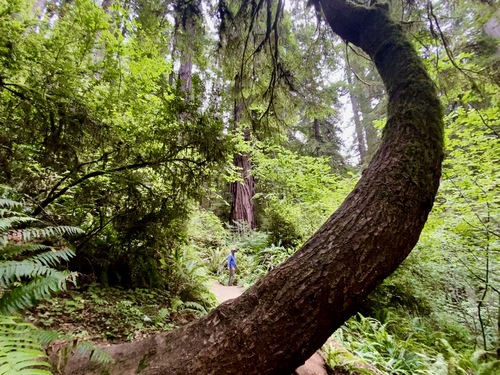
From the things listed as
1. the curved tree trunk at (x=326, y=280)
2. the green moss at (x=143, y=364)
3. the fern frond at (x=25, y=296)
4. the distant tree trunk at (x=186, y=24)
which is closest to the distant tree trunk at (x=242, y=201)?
the distant tree trunk at (x=186, y=24)

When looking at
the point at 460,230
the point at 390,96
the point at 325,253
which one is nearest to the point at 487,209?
the point at 460,230

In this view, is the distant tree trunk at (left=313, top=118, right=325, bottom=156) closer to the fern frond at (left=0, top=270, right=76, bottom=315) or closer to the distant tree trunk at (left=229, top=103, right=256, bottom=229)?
the distant tree trunk at (left=229, top=103, right=256, bottom=229)

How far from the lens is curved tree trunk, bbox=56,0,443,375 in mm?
1593

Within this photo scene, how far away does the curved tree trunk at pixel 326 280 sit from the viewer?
1.59 m

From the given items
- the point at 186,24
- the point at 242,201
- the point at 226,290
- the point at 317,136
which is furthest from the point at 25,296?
the point at 317,136

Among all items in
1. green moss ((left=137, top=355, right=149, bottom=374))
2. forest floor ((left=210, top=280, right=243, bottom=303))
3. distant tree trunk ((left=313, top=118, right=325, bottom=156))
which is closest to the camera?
green moss ((left=137, top=355, right=149, bottom=374))

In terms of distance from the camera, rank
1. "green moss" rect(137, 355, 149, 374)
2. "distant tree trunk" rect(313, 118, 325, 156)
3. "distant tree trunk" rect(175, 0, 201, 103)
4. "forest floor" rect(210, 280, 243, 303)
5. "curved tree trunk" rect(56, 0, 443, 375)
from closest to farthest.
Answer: "curved tree trunk" rect(56, 0, 443, 375), "green moss" rect(137, 355, 149, 374), "distant tree trunk" rect(175, 0, 201, 103), "forest floor" rect(210, 280, 243, 303), "distant tree trunk" rect(313, 118, 325, 156)

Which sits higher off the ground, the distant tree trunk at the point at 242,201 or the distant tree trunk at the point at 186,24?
the distant tree trunk at the point at 186,24

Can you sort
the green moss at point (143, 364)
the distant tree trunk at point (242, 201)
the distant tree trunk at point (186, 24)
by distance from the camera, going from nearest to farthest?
the green moss at point (143, 364) → the distant tree trunk at point (186, 24) → the distant tree trunk at point (242, 201)

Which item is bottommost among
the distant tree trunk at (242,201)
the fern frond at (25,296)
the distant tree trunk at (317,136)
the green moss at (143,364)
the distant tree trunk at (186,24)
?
the green moss at (143,364)

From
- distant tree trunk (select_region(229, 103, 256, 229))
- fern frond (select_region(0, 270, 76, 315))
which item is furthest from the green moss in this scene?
distant tree trunk (select_region(229, 103, 256, 229))

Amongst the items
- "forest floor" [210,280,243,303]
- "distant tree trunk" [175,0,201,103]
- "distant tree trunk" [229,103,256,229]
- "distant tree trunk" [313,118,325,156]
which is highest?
"distant tree trunk" [313,118,325,156]

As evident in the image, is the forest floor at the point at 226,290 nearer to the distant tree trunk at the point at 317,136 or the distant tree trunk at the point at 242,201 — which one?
the distant tree trunk at the point at 242,201

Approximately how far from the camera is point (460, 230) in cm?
470
